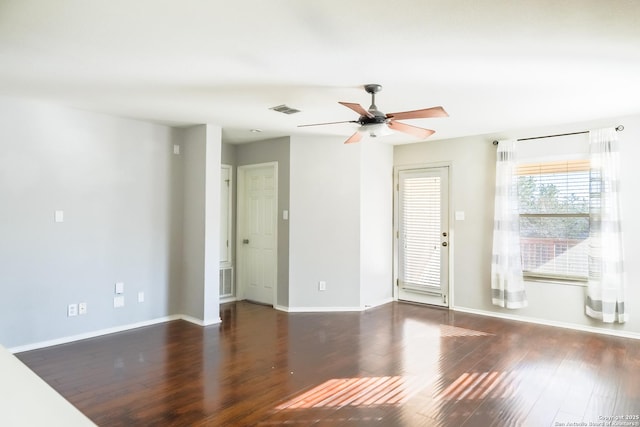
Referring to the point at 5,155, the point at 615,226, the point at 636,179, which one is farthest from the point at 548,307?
the point at 5,155

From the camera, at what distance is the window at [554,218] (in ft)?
15.4

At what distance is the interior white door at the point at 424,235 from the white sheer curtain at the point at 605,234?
1.77 meters

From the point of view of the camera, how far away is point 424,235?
594 centimetres

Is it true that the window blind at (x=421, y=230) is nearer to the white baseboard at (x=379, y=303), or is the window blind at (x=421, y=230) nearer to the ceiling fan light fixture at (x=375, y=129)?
the white baseboard at (x=379, y=303)

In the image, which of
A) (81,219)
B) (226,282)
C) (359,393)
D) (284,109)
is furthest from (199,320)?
(284,109)

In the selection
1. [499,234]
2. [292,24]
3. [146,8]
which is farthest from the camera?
[499,234]

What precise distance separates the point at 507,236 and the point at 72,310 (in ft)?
16.9

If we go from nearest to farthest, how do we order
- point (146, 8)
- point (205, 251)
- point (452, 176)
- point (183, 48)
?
point (146, 8), point (183, 48), point (205, 251), point (452, 176)

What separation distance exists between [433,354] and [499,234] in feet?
6.90

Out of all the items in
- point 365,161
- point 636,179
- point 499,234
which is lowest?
point 499,234

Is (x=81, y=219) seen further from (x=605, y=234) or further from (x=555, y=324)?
(x=605, y=234)

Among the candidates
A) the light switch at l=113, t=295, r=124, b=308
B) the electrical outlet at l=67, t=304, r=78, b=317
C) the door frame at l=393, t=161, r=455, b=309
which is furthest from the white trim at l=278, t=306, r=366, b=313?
the electrical outlet at l=67, t=304, r=78, b=317

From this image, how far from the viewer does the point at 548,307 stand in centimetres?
489

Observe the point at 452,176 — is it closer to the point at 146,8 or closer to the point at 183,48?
the point at 183,48
